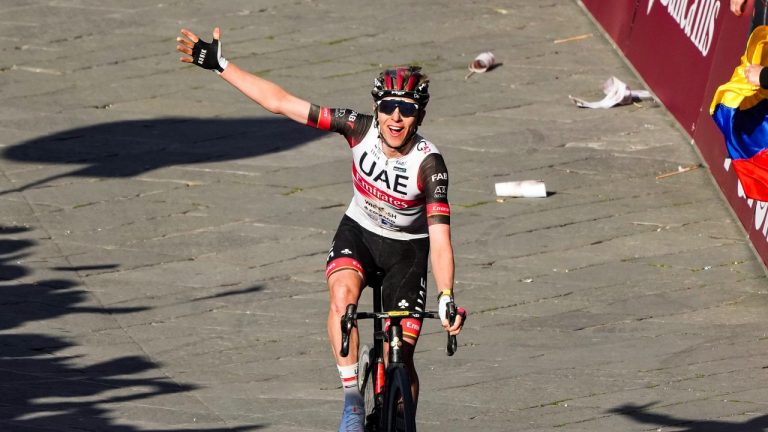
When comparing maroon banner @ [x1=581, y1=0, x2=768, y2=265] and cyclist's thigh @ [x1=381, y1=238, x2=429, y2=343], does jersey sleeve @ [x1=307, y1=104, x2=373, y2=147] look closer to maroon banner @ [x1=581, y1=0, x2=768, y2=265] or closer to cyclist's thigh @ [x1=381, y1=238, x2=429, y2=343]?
cyclist's thigh @ [x1=381, y1=238, x2=429, y2=343]

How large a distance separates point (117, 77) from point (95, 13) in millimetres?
2010

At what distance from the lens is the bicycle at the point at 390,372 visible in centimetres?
669

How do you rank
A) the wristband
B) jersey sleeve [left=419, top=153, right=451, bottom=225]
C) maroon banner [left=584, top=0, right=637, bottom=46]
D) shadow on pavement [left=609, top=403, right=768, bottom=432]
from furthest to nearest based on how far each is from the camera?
maroon banner [left=584, top=0, right=637, bottom=46] < shadow on pavement [left=609, top=403, right=768, bottom=432] < jersey sleeve [left=419, top=153, right=451, bottom=225] < the wristband

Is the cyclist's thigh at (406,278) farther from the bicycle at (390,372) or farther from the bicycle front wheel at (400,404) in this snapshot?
the bicycle front wheel at (400,404)

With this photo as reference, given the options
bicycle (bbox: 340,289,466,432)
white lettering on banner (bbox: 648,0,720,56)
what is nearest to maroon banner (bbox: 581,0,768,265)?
white lettering on banner (bbox: 648,0,720,56)

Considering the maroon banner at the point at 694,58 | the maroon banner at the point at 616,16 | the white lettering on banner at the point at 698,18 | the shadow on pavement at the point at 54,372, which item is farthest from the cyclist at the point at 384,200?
the maroon banner at the point at 616,16

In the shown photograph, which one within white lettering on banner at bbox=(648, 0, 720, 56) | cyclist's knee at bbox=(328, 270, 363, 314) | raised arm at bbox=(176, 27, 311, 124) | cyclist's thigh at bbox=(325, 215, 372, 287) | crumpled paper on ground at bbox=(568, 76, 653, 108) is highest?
white lettering on banner at bbox=(648, 0, 720, 56)

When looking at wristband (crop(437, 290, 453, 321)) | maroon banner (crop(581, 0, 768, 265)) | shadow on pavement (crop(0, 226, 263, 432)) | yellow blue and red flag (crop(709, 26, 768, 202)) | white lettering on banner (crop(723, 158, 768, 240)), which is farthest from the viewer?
maroon banner (crop(581, 0, 768, 265))

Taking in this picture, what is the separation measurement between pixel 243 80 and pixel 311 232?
441 centimetres

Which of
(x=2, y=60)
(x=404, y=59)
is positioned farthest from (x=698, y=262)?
(x=2, y=60)

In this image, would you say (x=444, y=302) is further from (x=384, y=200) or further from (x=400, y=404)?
(x=384, y=200)

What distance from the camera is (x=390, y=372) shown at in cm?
688

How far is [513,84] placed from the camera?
14.9 meters

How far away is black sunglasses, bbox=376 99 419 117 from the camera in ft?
23.6
